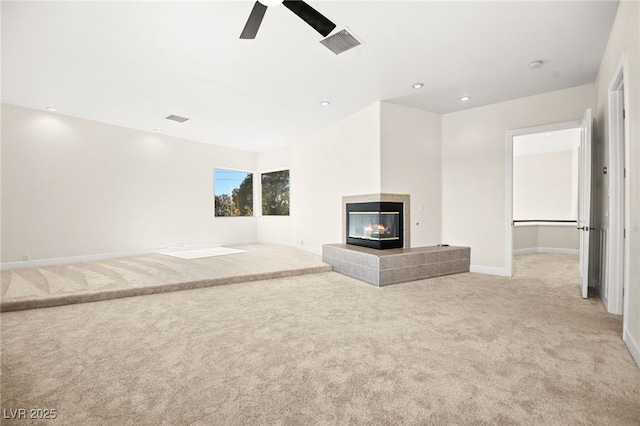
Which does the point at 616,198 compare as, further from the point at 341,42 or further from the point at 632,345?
the point at 341,42

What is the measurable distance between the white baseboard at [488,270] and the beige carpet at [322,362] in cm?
133

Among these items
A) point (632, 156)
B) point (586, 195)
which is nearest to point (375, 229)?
point (586, 195)

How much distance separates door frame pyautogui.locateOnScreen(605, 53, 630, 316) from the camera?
2859mm

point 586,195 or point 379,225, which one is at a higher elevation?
point 586,195

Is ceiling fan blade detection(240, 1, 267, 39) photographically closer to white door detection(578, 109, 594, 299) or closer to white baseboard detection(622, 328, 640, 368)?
white baseboard detection(622, 328, 640, 368)

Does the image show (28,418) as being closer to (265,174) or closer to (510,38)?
(510,38)

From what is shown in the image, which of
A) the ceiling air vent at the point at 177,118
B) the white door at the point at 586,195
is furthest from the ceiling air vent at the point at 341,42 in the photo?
the ceiling air vent at the point at 177,118

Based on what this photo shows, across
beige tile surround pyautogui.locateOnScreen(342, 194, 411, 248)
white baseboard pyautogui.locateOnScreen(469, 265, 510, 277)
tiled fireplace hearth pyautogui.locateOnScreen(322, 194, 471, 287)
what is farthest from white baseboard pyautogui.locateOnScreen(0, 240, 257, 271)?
white baseboard pyautogui.locateOnScreen(469, 265, 510, 277)

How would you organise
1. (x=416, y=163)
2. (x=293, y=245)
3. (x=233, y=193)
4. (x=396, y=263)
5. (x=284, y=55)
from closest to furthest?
1. (x=284, y=55)
2. (x=396, y=263)
3. (x=416, y=163)
4. (x=293, y=245)
5. (x=233, y=193)

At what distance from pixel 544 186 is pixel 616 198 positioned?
20.7 ft

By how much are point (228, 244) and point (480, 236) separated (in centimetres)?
606

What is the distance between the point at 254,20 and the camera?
94.0 inches

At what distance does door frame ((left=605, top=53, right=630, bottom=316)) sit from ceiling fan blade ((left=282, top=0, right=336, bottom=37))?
2.70 metres

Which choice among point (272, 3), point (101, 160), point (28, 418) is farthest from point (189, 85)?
point (28, 418)
